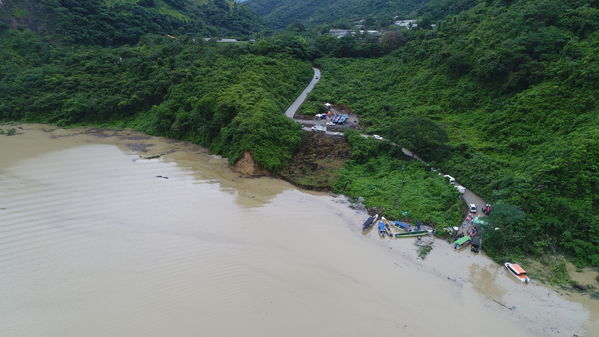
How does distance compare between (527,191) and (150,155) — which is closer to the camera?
(527,191)

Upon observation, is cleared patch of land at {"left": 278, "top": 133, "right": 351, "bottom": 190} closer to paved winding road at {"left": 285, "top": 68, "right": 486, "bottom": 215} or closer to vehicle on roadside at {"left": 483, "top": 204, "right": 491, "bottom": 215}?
paved winding road at {"left": 285, "top": 68, "right": 486, "bottom": 215}

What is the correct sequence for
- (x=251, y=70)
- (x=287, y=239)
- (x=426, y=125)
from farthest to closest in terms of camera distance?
(x=251, y=70), (x=426, y=125), (x=287, y=239)

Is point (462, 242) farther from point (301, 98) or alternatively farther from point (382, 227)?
point (301, 98)

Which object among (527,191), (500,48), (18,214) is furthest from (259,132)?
(500,48)

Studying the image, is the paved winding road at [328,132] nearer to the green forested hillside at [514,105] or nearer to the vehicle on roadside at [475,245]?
the green forested hillside at [514,105]

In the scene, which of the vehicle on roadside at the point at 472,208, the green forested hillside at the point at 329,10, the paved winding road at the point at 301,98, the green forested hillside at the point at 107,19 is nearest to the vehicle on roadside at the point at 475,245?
the vehicle on roadside at the point at 472,208

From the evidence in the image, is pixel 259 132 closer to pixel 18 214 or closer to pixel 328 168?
pixel 328 168
